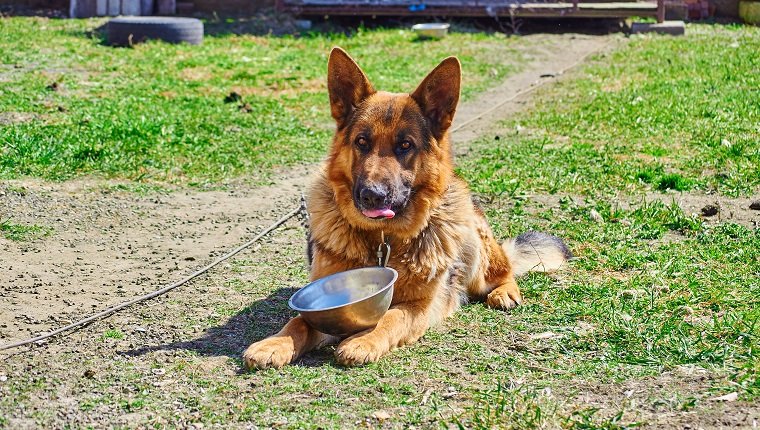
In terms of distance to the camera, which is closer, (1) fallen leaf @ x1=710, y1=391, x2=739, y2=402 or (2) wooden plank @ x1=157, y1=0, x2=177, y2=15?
(1) fallen leaf @ x1=710, y1=391, x2=739, y2=402

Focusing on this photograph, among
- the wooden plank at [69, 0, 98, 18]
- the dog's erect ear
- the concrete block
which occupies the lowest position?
the wooden plank at [69, 0, 98, 18]

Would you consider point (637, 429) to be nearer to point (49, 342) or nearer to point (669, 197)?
point (49, 342)

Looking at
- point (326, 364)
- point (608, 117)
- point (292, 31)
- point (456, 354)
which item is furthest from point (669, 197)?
point (292, 31)

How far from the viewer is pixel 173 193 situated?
8656 millimetres

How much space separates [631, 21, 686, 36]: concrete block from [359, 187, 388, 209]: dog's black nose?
15.0 meters

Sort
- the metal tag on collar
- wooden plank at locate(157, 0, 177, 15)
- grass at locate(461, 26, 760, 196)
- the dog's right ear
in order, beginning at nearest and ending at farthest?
1. the metal tag on collar
2. the dog's right ear
3. grass at locate(461, 26, 760, 196)
4. wooden plank at locate(157, 0, 177, 15)

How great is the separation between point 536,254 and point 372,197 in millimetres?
1841

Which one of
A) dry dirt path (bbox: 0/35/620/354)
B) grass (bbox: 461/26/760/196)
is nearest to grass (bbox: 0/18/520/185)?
dry dirt path (bbox: 0/35/620/354)

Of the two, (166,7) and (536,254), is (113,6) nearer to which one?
(166,7)

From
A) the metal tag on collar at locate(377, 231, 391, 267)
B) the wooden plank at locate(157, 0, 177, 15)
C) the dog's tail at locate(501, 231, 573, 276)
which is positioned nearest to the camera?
the metal tag on collar at locate(377, 231, 391, 267)

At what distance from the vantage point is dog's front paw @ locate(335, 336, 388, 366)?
4887mm

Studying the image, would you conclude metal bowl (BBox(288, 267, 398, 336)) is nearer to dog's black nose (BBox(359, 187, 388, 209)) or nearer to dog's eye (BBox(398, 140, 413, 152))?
dog's black nose (BBox(359, 187, 388, 209))

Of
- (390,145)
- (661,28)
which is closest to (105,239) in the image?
(390,145)

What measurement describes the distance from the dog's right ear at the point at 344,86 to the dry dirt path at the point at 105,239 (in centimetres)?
183
